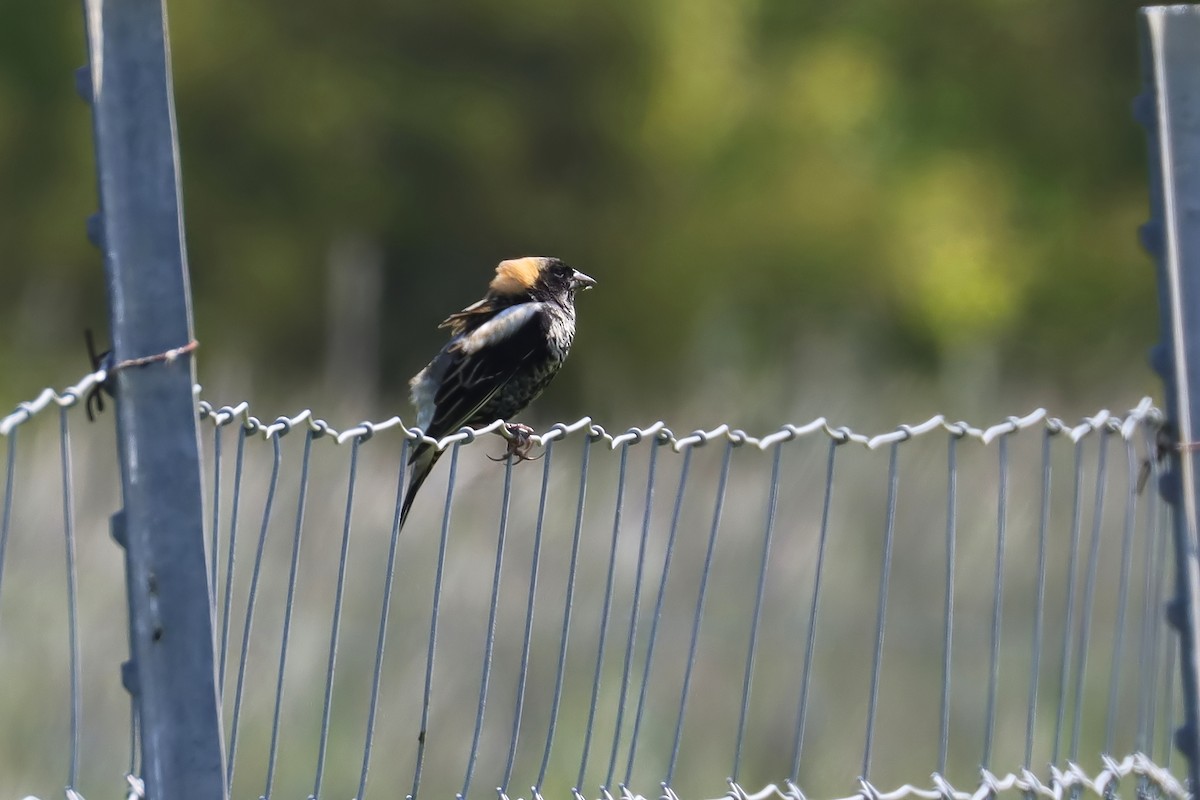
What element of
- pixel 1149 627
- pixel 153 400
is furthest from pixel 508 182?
pixel 153 400

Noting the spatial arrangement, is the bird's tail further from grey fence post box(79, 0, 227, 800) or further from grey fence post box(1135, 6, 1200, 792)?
grey fence post box(1135, 6, 1200, 792)

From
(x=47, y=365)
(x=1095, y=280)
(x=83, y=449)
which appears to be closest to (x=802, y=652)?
(x=83, y=449)

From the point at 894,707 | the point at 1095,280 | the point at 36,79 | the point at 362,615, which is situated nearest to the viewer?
the point at 362,615

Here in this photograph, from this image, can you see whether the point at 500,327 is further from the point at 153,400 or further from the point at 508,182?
the point at 508,182

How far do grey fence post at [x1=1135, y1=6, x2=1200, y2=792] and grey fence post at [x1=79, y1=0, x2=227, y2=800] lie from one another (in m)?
2.06

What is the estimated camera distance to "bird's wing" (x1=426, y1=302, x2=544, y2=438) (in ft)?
15.8

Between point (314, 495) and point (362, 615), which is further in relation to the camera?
point (314, 495)

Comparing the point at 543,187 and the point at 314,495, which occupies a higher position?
the point at 543,187

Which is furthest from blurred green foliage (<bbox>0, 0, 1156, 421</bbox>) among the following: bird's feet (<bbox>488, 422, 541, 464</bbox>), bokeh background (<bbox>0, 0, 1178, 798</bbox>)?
bird's feet (<bbox>488, 422, 541, 464</bbox>)

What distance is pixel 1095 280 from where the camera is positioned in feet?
89.6

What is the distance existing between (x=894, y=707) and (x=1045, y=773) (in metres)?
0.63

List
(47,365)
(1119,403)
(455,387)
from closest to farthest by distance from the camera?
(455,387) → (1119,403) → (47,365)

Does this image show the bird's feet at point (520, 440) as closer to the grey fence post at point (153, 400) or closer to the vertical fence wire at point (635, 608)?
the vertical fence wire at point (635, 608)

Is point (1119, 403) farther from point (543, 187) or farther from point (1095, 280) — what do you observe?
point (1095, 280)
